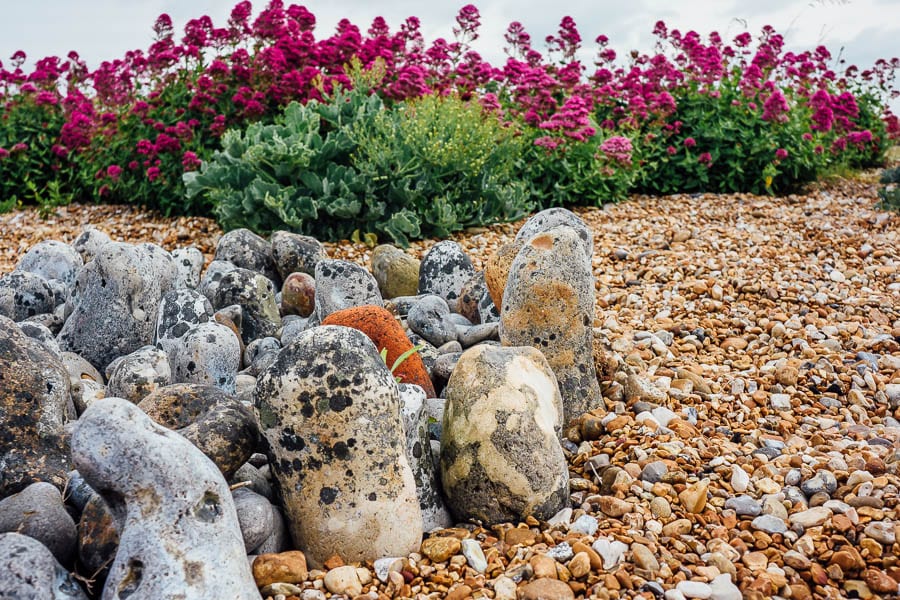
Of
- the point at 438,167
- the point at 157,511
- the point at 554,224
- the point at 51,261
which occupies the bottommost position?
the point at 157,511

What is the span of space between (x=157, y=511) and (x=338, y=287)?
2340mm

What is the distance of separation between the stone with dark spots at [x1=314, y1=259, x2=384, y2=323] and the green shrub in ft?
6.79

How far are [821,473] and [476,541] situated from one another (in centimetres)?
144

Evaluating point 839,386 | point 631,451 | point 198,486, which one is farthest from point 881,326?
point 198,486

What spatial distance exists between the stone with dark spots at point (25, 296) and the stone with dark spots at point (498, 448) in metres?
3.14

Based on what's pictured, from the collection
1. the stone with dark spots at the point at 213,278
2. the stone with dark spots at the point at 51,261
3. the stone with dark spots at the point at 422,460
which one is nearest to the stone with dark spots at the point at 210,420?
the stone with dark spots at the point at 422,460

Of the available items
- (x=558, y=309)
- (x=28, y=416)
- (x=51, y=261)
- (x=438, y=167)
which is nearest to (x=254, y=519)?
(x=28, y=416)

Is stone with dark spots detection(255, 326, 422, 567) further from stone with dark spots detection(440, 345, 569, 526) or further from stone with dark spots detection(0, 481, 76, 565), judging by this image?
stone with dark spots detection(0, 481, 76, 565)

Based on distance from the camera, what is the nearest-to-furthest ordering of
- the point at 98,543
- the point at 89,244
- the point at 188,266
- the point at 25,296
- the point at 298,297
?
the point at 98,543
the point at 25,296
the point at 298,297
the point at 188,266
the point at 89,244

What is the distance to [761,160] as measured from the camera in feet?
29.7

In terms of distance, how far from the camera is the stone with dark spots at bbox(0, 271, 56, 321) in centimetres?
488

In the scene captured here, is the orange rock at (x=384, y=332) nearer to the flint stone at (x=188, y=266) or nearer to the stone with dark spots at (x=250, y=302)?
the stone with dark spots at (x=250, y=302)

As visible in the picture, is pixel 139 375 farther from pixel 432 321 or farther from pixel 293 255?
pixel 293 255

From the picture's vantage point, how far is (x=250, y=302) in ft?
15.6
